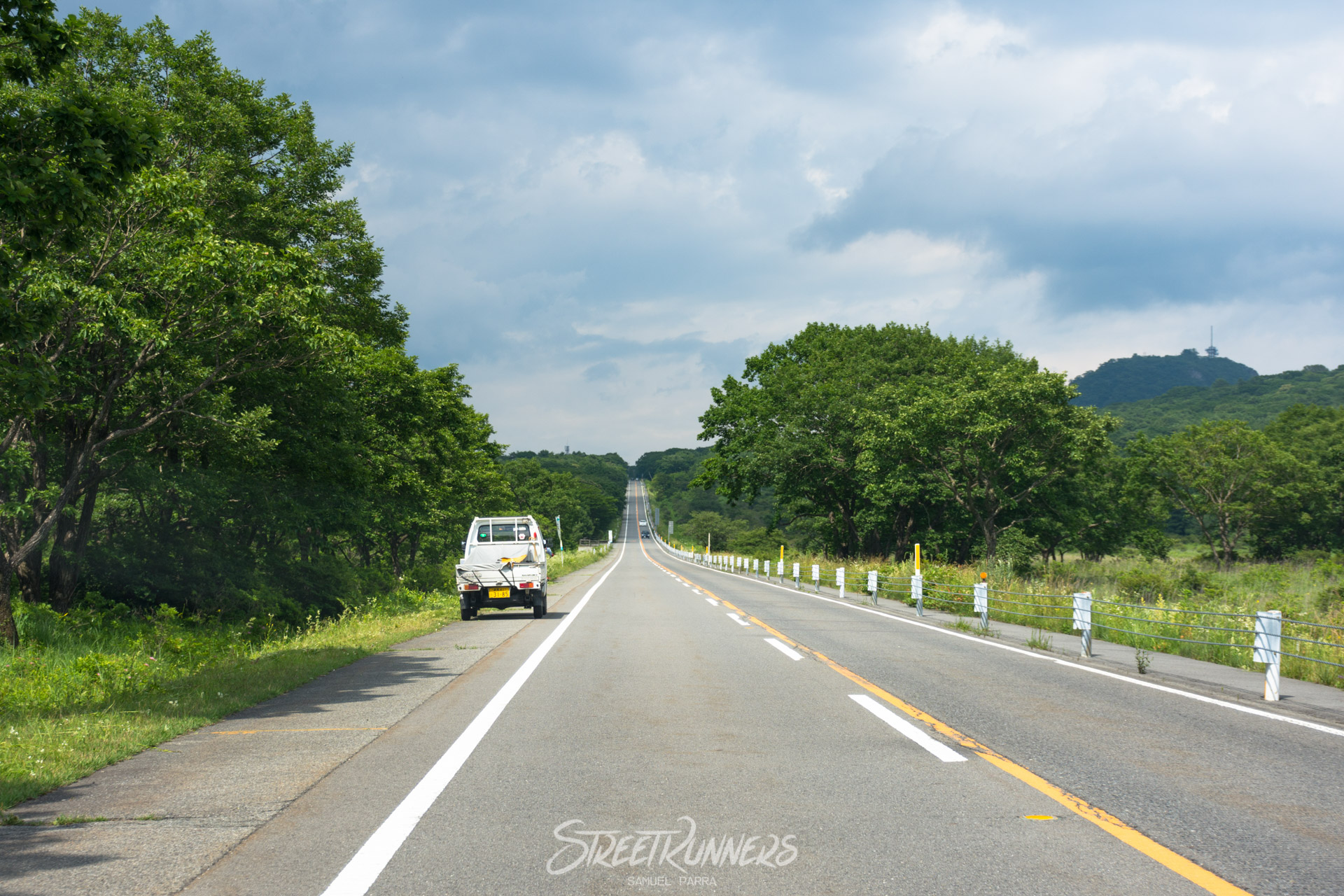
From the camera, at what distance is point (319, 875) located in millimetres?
3656

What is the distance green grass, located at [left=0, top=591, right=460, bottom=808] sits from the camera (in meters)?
6.02

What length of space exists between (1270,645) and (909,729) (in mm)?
4690

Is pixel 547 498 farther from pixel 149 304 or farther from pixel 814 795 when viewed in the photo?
pixel 814 795

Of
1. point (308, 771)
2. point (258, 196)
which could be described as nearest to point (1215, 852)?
point (308, 771)

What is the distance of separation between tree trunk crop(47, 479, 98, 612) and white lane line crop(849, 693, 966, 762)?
16.9 metres

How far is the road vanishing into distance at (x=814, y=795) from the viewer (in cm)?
370

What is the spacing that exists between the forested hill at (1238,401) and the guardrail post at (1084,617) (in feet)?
323

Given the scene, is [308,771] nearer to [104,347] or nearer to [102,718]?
[102,718]

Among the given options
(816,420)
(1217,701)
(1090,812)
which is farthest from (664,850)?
(816,420)

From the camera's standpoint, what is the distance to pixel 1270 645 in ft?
28.8

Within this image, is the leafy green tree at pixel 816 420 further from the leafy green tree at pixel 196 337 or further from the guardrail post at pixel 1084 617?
the guardrail post at pixel 1084 617

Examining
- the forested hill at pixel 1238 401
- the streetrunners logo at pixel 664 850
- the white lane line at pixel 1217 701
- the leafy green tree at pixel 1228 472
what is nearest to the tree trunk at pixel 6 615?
the streetrunners logo at pixel 664 850

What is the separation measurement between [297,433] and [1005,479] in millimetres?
38735

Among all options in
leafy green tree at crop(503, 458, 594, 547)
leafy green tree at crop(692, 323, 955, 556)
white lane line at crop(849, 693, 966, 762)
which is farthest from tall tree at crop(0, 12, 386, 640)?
leafy green tree at crop(503, 458, 594, 547)
